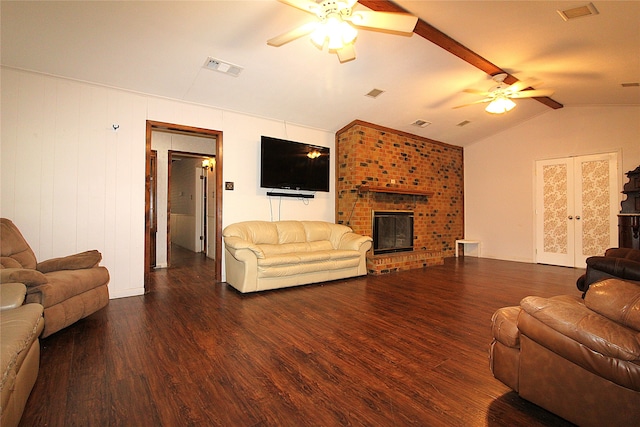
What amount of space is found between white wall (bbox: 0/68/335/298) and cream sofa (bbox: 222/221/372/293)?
122cm

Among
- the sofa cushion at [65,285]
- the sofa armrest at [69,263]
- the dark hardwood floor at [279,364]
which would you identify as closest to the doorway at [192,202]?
the sofa armrest at [69,263]

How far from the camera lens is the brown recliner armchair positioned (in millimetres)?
2123

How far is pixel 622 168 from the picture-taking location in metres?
5.06

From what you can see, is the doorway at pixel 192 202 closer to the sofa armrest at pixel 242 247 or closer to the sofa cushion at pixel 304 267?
the sofa armrest at pixel 242 247

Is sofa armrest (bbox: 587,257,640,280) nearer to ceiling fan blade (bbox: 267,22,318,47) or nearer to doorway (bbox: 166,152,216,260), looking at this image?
ceiling fan blade (bbox: 267,22,318,47)

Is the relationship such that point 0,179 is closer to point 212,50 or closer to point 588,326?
point 212,50

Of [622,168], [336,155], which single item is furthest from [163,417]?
[622,168]

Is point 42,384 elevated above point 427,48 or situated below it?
below

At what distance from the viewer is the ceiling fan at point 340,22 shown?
6.95 ft

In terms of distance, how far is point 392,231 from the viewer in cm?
580

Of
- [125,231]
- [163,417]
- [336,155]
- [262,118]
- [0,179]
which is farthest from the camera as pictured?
[336,155]

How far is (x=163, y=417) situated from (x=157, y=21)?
3.04 metres

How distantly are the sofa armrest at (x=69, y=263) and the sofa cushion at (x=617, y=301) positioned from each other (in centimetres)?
382

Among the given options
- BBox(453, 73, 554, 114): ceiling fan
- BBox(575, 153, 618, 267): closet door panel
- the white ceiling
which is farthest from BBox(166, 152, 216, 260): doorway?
BBox(575, 153, 618, 267): closet door panel
